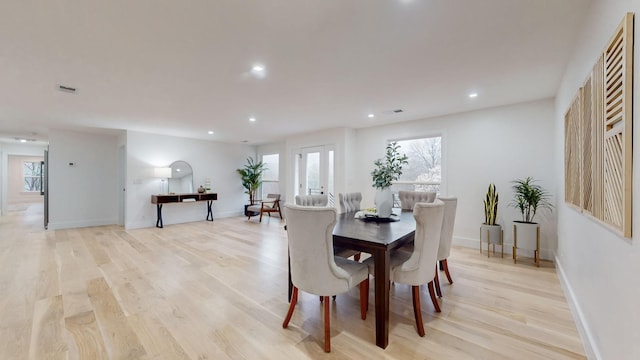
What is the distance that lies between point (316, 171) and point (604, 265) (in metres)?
5.21

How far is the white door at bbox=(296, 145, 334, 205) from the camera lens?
236 inches

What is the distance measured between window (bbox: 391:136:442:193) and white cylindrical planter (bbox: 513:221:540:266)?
1.41 metres

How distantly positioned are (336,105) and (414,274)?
282 cm

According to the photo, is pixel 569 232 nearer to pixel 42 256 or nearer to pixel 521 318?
pixel 521 318

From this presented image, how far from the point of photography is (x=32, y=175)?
1048 centimetres

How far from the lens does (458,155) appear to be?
454cm

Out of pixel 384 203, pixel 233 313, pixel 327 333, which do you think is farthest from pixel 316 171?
pixel 327 333

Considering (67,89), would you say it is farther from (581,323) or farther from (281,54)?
(581,323)

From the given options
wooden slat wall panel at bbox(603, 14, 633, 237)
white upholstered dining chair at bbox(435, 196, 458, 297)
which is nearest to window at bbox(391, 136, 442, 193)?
white upholstered dining chair at bbox(435, 196, 458, 297)

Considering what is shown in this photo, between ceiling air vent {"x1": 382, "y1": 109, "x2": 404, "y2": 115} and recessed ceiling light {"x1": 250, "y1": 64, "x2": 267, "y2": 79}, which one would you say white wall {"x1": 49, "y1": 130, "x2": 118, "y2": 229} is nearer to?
recessed ceiling light {"x1": 250, "y1": 64, "x2": 267, "y2": 79}

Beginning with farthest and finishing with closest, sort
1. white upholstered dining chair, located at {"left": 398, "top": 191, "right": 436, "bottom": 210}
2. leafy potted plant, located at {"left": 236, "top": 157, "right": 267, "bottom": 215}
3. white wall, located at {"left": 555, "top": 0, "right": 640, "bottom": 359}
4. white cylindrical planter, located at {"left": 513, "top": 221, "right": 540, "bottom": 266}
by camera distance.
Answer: leafy potted plant, located at {"left": 236, "top": 157, "right": 267, "bottom": 215}, white upholstered dining chair, located at {"left": 398, "top": 191, "right": 436, "bottom": 210}, white cylindrical planter, located at {"left": 513, "top": 221, "right": 540, "bottom": 266}, white wall, located at {"left": 555, "top": 0, "right": 640, "bottom": 359}

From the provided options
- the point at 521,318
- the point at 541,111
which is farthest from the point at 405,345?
the point at 541,111

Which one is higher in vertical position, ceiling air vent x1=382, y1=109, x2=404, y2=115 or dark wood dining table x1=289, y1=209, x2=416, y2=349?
ceiling air vent x1=382, y1=109, x2=404, y2=115

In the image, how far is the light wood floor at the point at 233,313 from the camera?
1.83 metres
